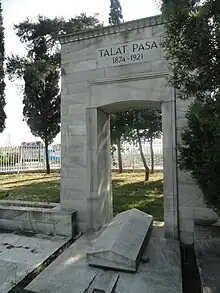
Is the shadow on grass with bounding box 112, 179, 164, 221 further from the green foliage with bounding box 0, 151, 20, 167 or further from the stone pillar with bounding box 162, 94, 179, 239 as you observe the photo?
the green foliage with bounding box 0, 151, 20, 167

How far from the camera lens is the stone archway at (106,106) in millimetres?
4203

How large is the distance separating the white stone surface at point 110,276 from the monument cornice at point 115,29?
385cm

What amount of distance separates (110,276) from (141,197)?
4255 millimetres

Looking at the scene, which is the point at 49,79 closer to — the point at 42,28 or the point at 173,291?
the point at 42,28

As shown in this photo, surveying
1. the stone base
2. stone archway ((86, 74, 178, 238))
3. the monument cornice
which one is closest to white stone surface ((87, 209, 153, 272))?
stone archway ((86, 74, 178, 238))

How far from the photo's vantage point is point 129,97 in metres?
4.47

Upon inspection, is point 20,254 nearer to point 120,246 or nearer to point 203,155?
point 120,246

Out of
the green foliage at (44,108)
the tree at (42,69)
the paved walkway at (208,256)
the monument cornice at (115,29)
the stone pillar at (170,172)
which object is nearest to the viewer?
the paved walkway at (208,256)

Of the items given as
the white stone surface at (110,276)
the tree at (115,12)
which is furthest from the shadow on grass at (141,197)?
the tree at (115,12)

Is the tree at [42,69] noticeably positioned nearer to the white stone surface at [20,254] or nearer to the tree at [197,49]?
the white stone surface at [20,254]

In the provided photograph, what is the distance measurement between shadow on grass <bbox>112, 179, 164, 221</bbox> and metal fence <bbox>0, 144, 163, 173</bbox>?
3.62 metres

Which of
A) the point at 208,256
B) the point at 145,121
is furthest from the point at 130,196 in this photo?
the point at 208,256

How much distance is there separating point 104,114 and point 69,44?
159 centimetres

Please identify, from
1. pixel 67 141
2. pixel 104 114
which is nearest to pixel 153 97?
→ pixel 104 114
